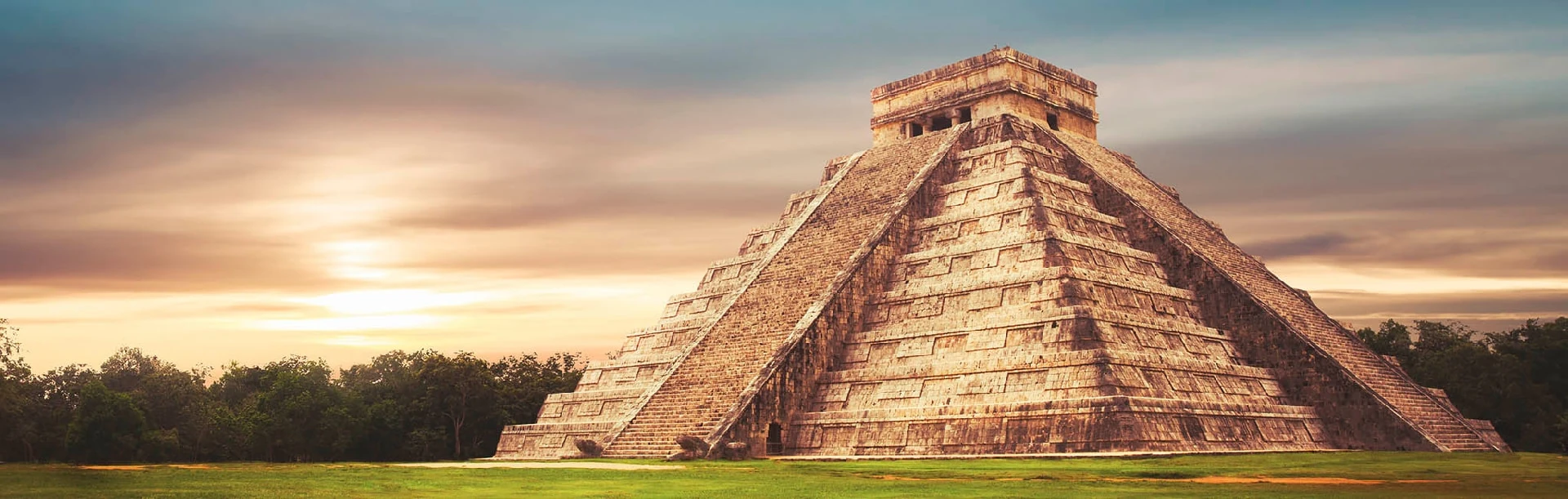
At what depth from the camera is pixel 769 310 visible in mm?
36906

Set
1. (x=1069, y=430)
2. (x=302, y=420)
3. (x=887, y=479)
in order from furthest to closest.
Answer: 1. (x=302, y=420)
2. (x=1069, y=430)
3. (x=887, y=479)

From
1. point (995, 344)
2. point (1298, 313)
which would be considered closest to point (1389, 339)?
point (1298, 313)

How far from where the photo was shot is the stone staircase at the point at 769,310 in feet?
109

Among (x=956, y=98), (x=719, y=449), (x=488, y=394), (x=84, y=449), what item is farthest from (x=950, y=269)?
(x=84, y=449)

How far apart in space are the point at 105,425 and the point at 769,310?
109 ft

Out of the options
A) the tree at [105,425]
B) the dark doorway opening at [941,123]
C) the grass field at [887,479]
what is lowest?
the grass field at [887,479]

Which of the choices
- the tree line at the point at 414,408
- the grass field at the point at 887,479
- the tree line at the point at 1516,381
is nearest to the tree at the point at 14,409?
the tree line at the point at 414,408

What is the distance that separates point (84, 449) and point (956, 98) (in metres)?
39.2

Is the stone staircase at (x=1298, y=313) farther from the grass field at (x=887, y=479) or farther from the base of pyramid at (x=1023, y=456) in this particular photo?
the grass field at (x=887, y=479)

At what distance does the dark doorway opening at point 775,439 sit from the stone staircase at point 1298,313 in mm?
13729

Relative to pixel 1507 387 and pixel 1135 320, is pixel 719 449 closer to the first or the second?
pixel 1135 320

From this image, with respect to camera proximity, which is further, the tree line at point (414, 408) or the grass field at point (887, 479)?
the tree line at point (414, 408)

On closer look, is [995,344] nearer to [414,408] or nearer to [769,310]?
[769,310]

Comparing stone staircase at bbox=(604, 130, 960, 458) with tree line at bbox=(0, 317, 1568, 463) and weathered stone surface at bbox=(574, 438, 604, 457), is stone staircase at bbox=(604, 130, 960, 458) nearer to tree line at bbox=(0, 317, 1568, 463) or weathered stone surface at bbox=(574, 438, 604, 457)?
weathered stone surface at bbox=(574, 438, 604, 457)
